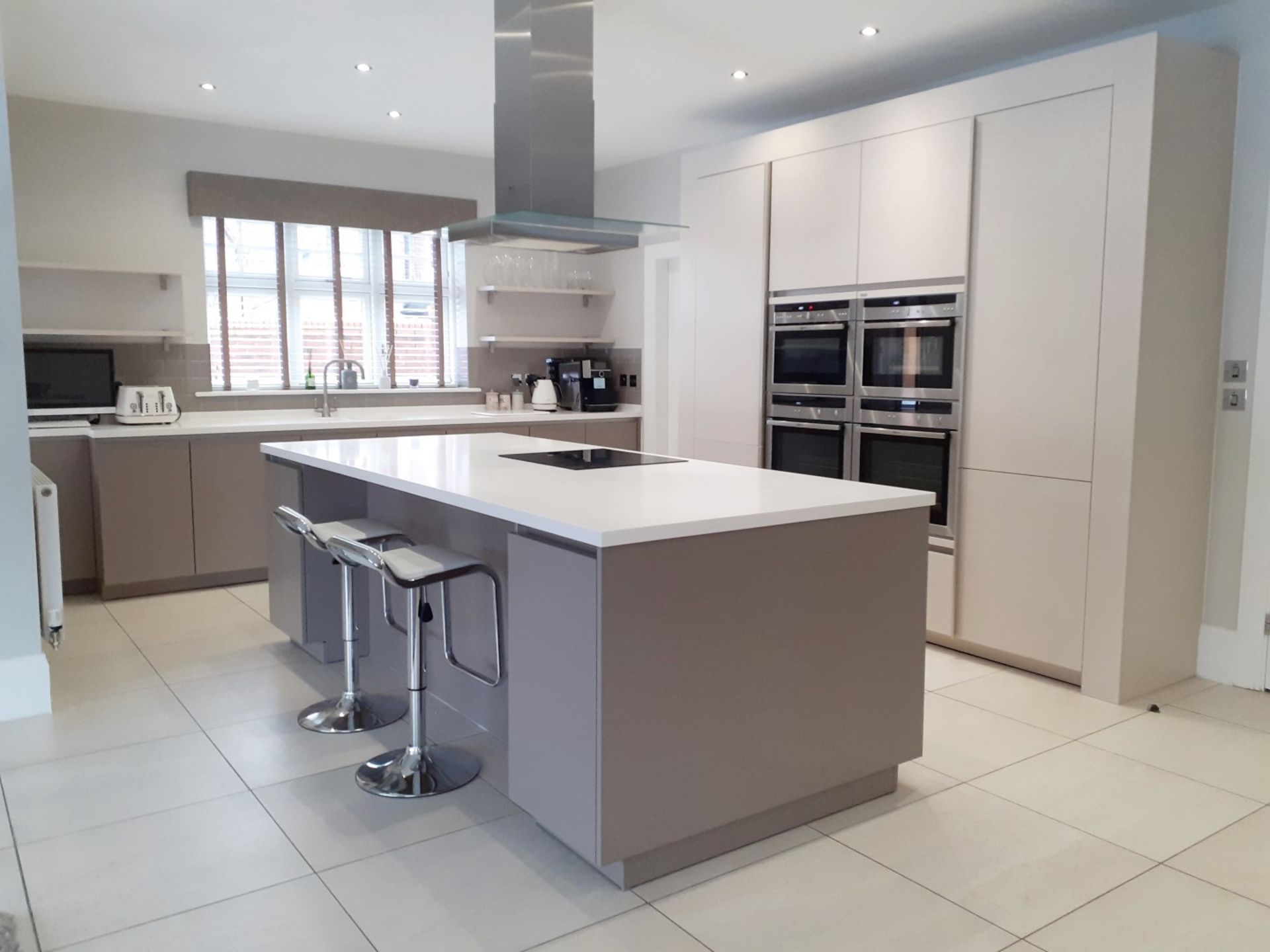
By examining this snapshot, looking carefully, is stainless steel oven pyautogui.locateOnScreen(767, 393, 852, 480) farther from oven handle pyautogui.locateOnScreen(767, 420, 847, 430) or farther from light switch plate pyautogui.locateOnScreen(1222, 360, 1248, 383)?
light switch plate pyautogui.locateOnScreen(1222, 360, 1248, 383)

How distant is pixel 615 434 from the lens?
21.2ft

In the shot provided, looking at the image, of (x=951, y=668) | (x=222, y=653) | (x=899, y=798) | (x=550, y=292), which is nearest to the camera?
(x=899, y=798)

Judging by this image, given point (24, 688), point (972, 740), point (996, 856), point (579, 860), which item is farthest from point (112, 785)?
point (972, 740)

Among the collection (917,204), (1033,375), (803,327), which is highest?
(917,204)

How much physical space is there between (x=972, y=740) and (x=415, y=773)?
1.81m

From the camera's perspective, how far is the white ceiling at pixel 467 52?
368cm

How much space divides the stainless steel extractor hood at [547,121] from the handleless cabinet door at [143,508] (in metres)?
2.40

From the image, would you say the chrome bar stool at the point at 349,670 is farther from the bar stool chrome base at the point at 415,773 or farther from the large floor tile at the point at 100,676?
the large floor tile at the point at 100,676

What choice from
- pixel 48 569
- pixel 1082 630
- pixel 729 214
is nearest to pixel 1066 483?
pixel 1082 630

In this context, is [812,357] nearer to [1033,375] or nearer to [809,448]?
[809,448]

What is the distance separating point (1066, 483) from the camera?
3.58m

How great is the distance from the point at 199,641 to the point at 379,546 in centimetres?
142

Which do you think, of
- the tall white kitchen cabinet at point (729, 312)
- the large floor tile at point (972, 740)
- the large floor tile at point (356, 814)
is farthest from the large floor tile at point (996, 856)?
the tall white kitchen cabinet at point (729, 312)

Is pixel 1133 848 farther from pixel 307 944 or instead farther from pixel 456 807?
pixel 307 944
